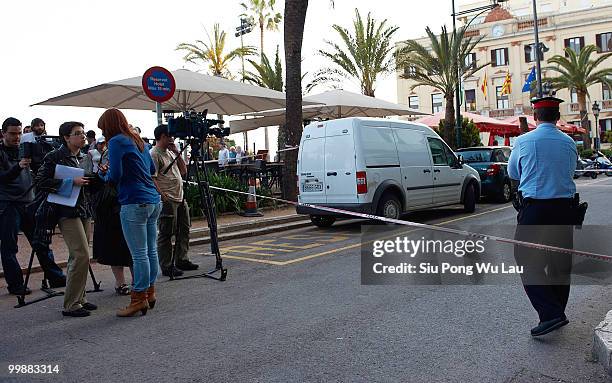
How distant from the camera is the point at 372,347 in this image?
4.17 m

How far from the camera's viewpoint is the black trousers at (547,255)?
4266 millimetres

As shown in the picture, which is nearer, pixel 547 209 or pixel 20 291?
pixel 547 209

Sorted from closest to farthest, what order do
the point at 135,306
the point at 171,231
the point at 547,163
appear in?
the point at 547,163 → the point at 135,306 → the point at 171,231

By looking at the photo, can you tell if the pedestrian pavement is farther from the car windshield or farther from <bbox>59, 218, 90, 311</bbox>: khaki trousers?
the car windshield

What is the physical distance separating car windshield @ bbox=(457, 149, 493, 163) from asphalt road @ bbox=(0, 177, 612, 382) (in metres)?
9.94

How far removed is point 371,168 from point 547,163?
5977 mm

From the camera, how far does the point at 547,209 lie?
14.1 feet

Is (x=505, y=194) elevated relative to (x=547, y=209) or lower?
lower

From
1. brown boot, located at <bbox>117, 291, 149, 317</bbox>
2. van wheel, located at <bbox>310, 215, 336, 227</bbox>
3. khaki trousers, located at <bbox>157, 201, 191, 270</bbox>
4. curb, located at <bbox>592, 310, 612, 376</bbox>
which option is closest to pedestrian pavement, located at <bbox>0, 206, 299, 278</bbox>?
van wheel, located at <bbox>310, 215, 336, 227</bbox>

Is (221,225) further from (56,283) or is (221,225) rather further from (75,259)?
(75,259)

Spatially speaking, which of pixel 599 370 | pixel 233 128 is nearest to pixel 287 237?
pixel 599 370

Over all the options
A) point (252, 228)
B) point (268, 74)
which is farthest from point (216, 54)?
point (252, 228)

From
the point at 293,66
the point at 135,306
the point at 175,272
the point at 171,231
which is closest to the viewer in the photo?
the point at 135,306

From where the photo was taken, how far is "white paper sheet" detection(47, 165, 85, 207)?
17.7 ft
